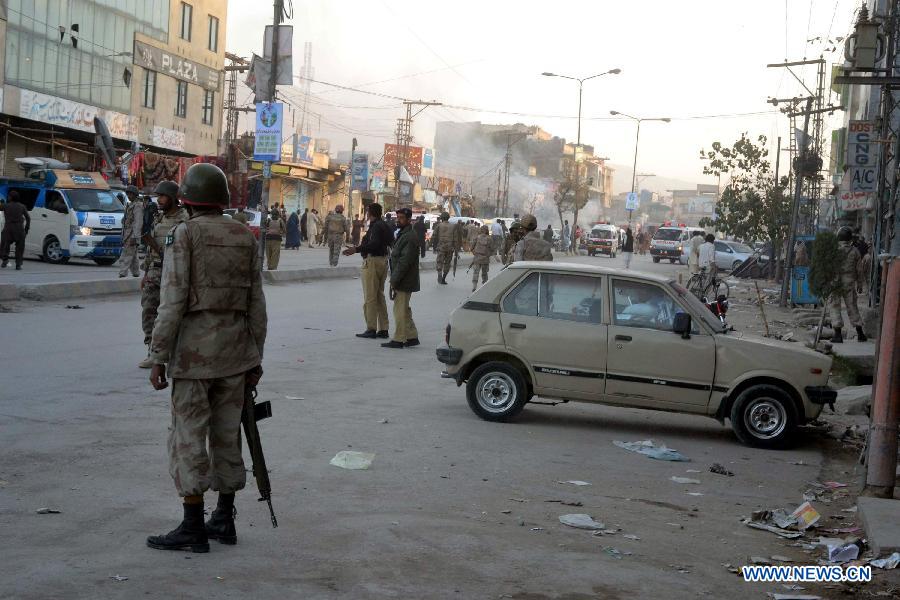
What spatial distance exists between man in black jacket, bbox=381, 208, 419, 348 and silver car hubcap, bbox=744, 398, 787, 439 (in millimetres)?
5982

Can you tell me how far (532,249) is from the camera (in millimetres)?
16312

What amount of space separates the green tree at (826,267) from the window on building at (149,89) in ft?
112

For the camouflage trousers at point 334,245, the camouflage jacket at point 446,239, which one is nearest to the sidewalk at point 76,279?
the camouflage trousers at point 334,245

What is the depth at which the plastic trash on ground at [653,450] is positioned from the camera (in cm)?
862

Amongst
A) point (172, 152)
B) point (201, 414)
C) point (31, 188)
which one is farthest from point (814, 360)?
point (172, 152)

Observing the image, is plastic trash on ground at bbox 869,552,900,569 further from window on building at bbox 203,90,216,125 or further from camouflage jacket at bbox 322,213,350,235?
window on building at bbox 203,90,216,125

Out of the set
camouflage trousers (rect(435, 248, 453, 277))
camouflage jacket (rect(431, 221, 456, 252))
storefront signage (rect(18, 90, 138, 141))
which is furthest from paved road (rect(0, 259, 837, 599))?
storefront signage (rect(18, 90, 138, 141))

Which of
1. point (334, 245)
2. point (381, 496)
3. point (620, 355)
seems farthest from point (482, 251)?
point (381, 496)

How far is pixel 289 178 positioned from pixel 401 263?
4620 centimetres

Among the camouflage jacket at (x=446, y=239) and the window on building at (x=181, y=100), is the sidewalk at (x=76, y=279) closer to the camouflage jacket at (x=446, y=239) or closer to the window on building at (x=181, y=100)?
the camouflage jacket at (x=446, y=239)

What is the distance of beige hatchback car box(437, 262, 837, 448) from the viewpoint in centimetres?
929

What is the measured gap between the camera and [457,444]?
844 cm

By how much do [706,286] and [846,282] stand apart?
648cm

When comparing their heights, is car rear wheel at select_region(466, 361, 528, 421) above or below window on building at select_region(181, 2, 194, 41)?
below
